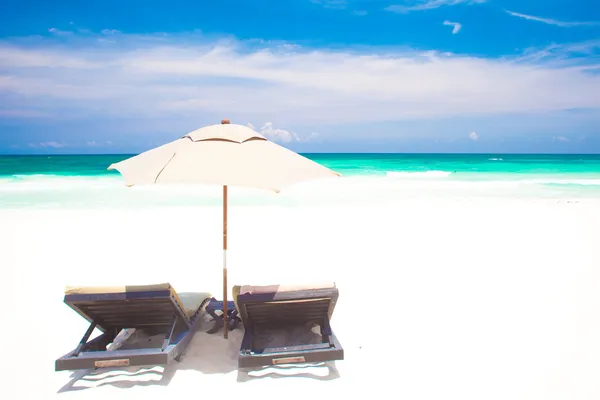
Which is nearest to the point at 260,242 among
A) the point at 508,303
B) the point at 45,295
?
the point at 45,295

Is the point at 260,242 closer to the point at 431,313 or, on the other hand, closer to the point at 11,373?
the point at 431,313

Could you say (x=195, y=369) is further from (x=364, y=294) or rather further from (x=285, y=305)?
(x=364, y=294)

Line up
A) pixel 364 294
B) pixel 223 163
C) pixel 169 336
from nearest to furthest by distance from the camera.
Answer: pixel 223 163
pixel 169 336
pixel 364 294

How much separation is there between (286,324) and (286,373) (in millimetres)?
555

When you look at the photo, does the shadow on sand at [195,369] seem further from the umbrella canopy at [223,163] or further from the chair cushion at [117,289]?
the umbrella canopy at [223,163]

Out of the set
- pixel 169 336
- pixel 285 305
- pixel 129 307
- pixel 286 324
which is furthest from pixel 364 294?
pixel 129 307

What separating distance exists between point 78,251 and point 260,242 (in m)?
3.12

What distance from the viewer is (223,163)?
11.3 ft

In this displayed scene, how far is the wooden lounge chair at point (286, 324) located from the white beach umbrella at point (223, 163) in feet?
3.12

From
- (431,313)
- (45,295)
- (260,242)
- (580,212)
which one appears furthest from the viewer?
(580,212)

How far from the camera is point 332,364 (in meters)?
3.86

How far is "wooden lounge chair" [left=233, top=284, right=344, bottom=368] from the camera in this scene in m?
3.47

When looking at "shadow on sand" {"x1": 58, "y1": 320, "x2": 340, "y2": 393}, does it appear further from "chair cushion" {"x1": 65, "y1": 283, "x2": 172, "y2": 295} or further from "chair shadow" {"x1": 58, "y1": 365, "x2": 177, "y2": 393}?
"chair cushion" {"x1": 65, "y1": 283, "x2": 172, "y2": 295}

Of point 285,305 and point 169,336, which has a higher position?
point 285,305
